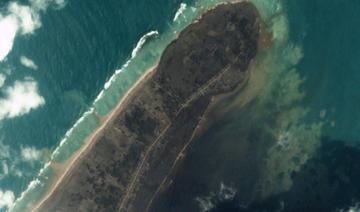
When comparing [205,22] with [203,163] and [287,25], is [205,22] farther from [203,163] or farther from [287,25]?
[203,163]

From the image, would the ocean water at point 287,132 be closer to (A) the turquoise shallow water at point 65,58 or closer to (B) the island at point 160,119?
(B) the island at point 160,119

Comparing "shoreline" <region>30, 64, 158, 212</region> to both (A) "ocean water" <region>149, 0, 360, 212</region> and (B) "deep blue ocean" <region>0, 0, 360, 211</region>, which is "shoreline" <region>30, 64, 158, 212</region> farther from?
(A) "ocean water" <region>149, 0, 360, 212</region>

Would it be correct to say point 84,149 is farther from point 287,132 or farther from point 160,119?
point 287,132

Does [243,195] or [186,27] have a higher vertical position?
[186,27]

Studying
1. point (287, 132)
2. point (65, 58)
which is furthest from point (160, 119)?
point (287, 132)

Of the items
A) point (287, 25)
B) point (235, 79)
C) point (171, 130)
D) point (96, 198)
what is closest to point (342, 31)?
point (287, 25)

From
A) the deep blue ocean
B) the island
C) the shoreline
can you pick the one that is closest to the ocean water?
the deep blue ocean

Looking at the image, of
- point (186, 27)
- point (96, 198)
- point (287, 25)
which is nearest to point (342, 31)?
point (287, 25)

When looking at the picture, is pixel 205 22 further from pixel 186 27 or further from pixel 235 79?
pixel 235 79

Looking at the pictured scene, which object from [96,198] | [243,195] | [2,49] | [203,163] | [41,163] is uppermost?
[2,49]
